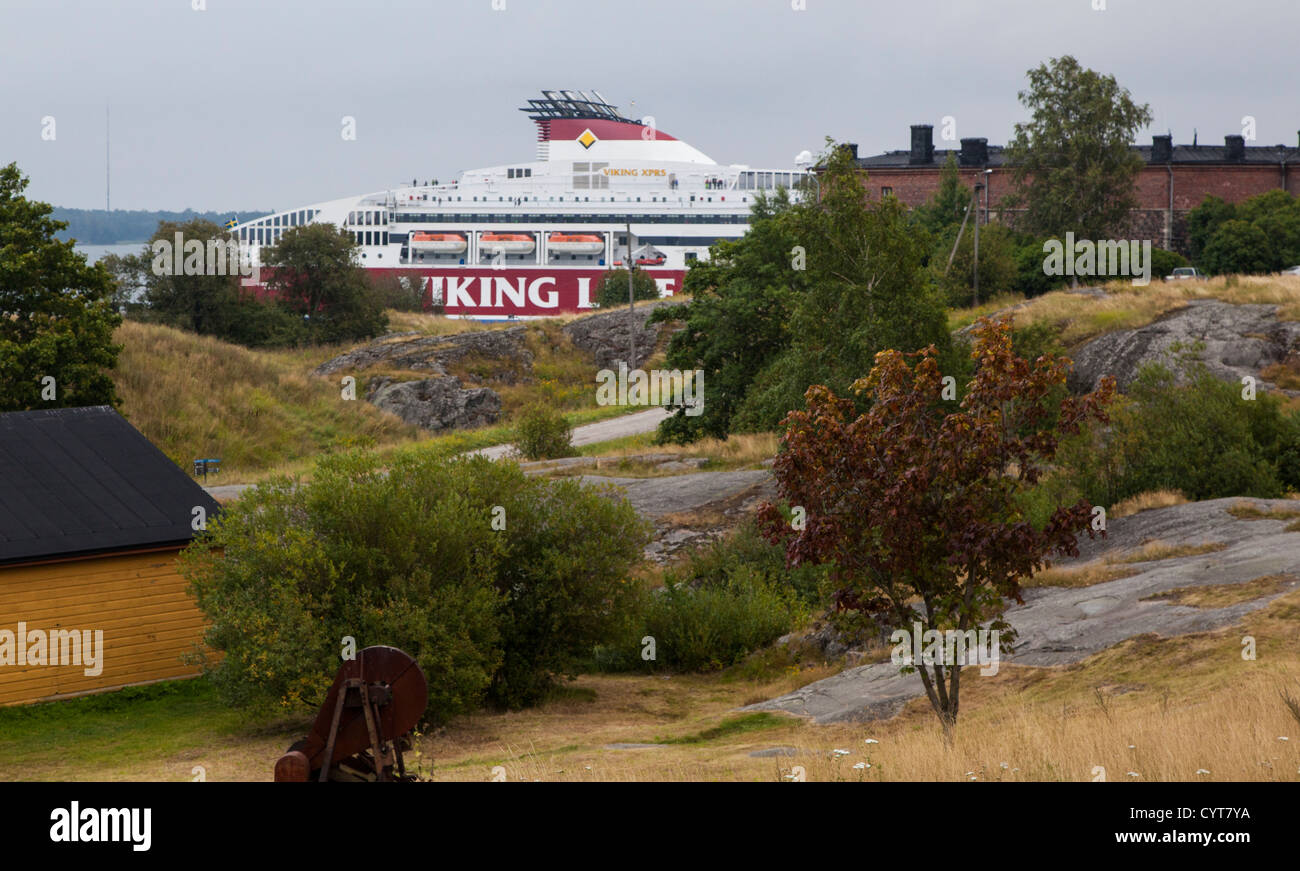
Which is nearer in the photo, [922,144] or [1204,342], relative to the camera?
[1204,342]

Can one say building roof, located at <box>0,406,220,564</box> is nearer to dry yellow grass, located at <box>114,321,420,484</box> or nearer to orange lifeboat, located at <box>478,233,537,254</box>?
dry yellow grass, located at <box>114,321,420,484</box>

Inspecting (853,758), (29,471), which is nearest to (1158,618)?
(853,758)

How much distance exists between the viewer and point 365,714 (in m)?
6.78

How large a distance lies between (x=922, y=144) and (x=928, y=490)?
7707cm

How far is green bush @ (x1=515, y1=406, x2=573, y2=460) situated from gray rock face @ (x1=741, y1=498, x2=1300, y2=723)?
20884mm

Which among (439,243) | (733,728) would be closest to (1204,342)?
(733,728)

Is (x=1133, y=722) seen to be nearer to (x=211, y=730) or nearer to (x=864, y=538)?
(x=864, y=538)

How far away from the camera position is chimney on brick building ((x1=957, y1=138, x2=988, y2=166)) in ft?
265

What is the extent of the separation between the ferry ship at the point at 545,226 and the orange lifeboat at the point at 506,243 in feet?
0.33

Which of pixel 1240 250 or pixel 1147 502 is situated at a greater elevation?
pixel 1240 250

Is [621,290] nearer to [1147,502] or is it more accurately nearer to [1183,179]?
[1183,179]

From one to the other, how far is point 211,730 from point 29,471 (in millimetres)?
5436
